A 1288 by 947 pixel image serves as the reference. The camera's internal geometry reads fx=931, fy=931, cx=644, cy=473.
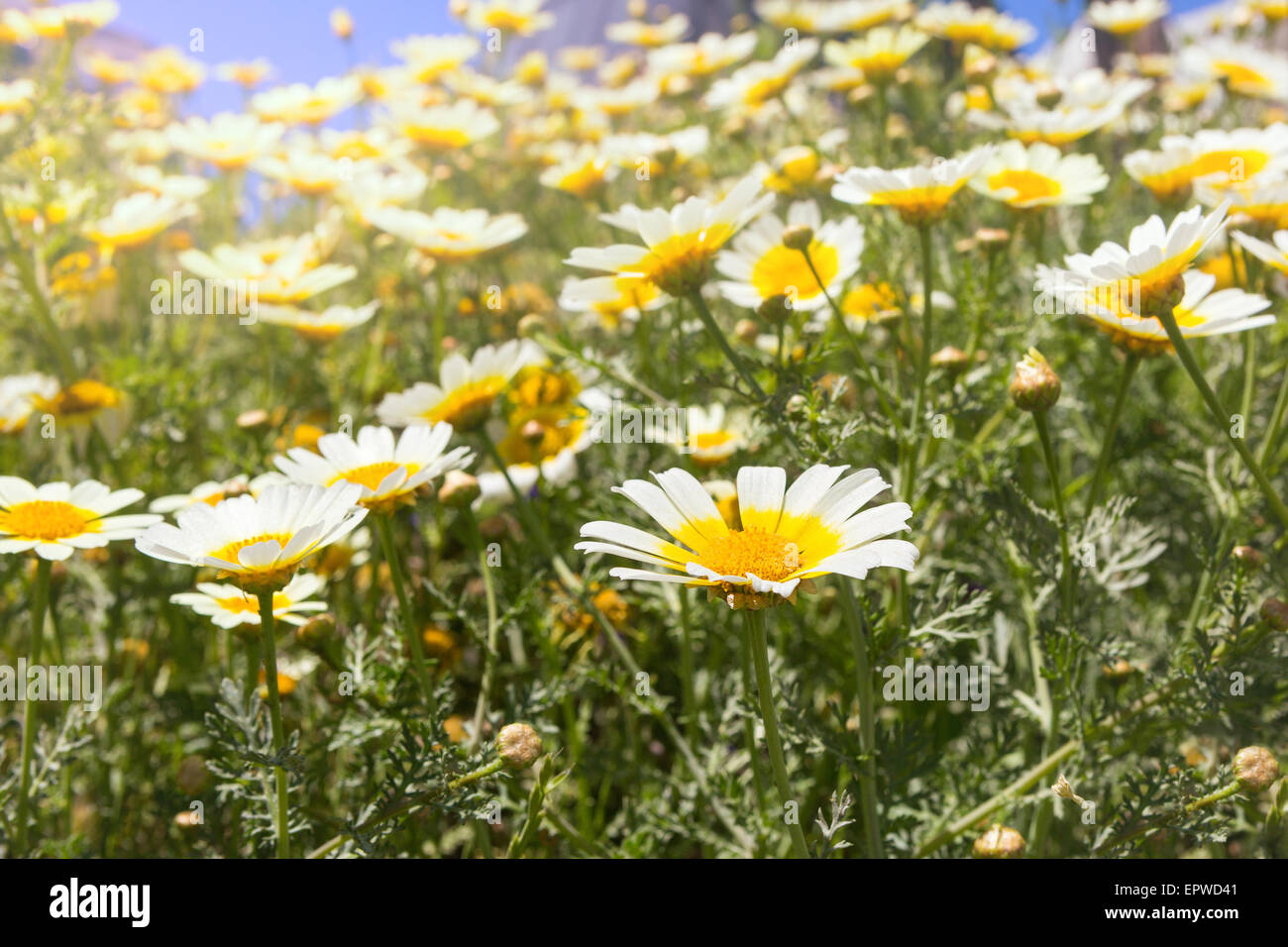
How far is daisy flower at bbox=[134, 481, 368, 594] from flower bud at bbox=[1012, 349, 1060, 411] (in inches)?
29.7

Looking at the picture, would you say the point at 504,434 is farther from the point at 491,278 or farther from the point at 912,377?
the point at 491,278

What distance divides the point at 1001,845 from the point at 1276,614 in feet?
1.33

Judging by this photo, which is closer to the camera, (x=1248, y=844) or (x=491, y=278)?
(x=1248, y=844)

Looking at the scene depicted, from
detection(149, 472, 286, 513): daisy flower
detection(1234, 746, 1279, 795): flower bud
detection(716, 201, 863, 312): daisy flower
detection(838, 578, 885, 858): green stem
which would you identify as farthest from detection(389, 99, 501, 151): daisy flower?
detection(1234, 746, 1279, 795): flower bud

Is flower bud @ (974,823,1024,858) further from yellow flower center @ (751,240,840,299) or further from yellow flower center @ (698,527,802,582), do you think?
yellow flower center @ (751,240,840,299)

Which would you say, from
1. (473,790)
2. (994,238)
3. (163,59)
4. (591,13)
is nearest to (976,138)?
(994,238)

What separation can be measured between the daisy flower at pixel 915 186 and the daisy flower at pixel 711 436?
1.40ft

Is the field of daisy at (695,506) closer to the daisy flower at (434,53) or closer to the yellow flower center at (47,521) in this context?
the yellow flower center at (47,521)

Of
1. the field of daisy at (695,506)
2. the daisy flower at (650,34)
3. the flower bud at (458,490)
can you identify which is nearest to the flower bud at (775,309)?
the field of daisy at (695,506)

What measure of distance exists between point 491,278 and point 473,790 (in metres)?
2.26

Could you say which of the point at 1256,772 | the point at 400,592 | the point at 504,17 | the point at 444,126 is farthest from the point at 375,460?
the point at 504,17

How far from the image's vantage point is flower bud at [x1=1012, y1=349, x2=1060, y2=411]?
1.07m

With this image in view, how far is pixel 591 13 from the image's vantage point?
5.72 m

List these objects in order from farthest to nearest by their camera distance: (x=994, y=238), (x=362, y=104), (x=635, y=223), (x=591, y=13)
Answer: (x=591, y=13), (x=362, y=104), (x=994, y=238), (x=635, y=223)
